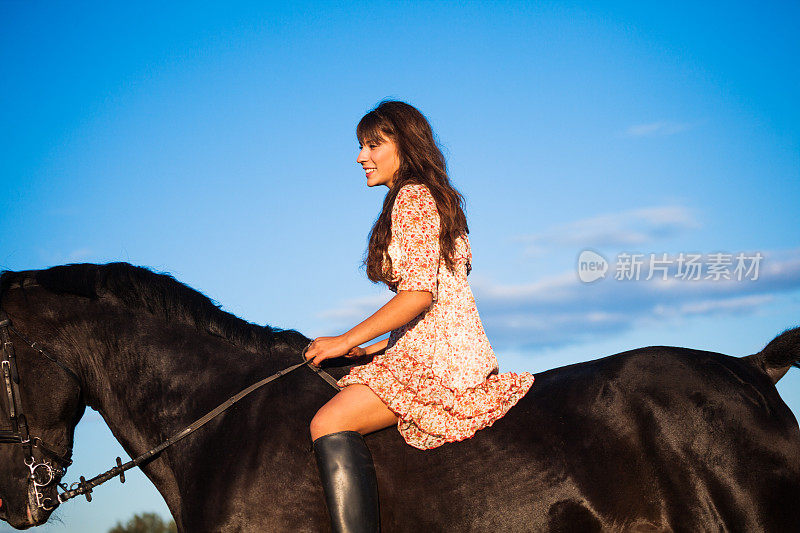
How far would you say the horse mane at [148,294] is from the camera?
15.1 ft

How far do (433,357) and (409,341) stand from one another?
18 centimetres

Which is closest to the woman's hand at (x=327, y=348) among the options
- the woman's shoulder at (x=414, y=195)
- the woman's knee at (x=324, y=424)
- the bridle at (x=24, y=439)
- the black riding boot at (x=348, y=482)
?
the woman's knee at (x=324, y=424)

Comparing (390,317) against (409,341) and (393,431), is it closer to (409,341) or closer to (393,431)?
(409,341)

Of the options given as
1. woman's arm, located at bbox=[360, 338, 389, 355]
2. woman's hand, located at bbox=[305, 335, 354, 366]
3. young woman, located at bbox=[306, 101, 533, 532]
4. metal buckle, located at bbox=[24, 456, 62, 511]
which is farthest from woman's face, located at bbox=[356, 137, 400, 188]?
metal buckle, located at bbox=[24, 456, 62, 511]

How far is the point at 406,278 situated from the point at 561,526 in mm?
1659

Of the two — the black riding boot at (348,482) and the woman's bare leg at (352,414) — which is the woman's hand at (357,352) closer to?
the woman's bare leg at (352,414)

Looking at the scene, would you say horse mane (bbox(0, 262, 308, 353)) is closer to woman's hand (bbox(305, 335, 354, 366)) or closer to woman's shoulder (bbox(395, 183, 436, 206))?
woman's hand (bbox(305, 335, 354, 366))

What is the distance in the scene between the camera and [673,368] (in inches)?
167

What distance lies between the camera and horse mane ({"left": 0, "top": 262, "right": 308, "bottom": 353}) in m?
4.60

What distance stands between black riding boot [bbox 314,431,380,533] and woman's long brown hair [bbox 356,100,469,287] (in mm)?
993

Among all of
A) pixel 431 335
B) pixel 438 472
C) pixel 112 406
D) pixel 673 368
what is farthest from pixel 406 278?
pixel 112 406

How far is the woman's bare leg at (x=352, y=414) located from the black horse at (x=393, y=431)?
147mm

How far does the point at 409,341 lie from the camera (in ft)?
14.0

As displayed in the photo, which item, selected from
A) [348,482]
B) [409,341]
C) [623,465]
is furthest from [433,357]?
[623,465]
